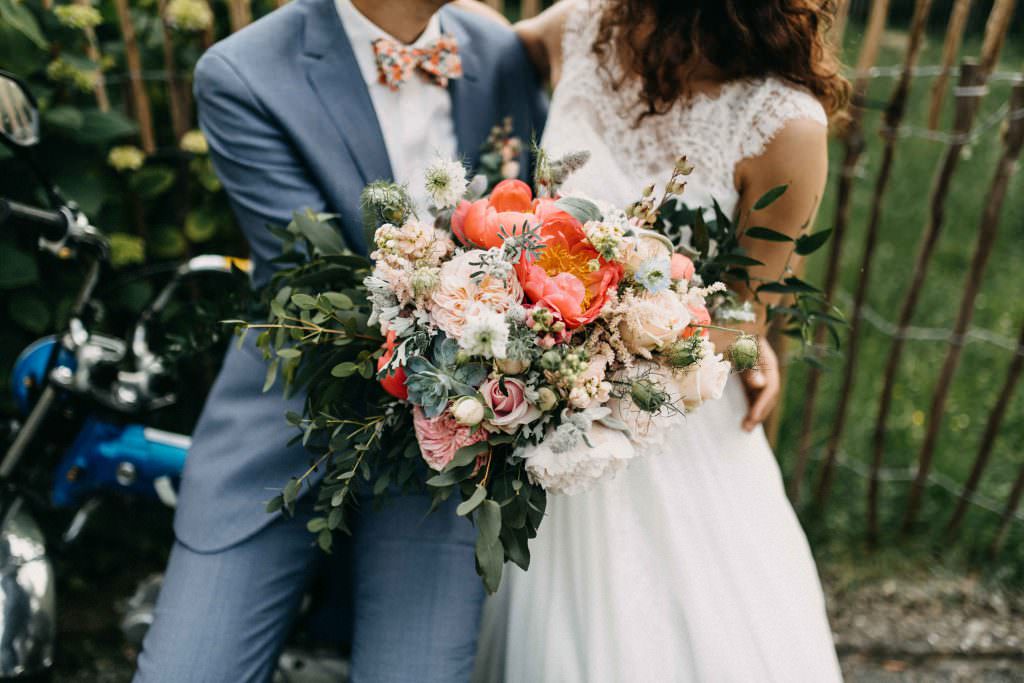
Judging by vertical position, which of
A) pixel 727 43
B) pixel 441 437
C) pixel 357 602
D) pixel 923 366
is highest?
pixel 727 43

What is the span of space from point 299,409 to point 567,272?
857 mm

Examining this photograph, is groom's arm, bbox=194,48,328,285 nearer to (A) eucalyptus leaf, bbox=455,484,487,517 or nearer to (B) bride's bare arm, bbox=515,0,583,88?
(B) bride's bare arm, bbox=515,0,583,88

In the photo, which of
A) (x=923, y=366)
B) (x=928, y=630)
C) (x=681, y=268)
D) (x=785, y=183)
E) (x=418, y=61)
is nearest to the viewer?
(x=681, y=268)

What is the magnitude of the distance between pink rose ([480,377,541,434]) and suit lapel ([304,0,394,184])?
2.85 feet

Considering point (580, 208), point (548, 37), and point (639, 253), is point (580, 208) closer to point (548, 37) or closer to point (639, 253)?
point (639, 253)

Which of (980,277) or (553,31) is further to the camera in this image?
(980,277)

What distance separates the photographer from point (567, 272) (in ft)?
4.20

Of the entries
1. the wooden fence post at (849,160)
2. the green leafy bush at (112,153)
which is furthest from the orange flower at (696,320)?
the green leafy bush at (112,153)

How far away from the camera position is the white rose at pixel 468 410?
1.21 meters

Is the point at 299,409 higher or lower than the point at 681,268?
lower

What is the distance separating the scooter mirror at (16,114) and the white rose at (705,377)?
4.52 ft

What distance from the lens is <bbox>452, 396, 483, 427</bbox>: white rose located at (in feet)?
3.95

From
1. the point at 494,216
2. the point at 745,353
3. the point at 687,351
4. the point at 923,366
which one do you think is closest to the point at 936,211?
the point at 923,366

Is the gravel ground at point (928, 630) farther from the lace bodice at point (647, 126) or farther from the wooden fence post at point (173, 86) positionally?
the wooden fence post at point (173, 86)
